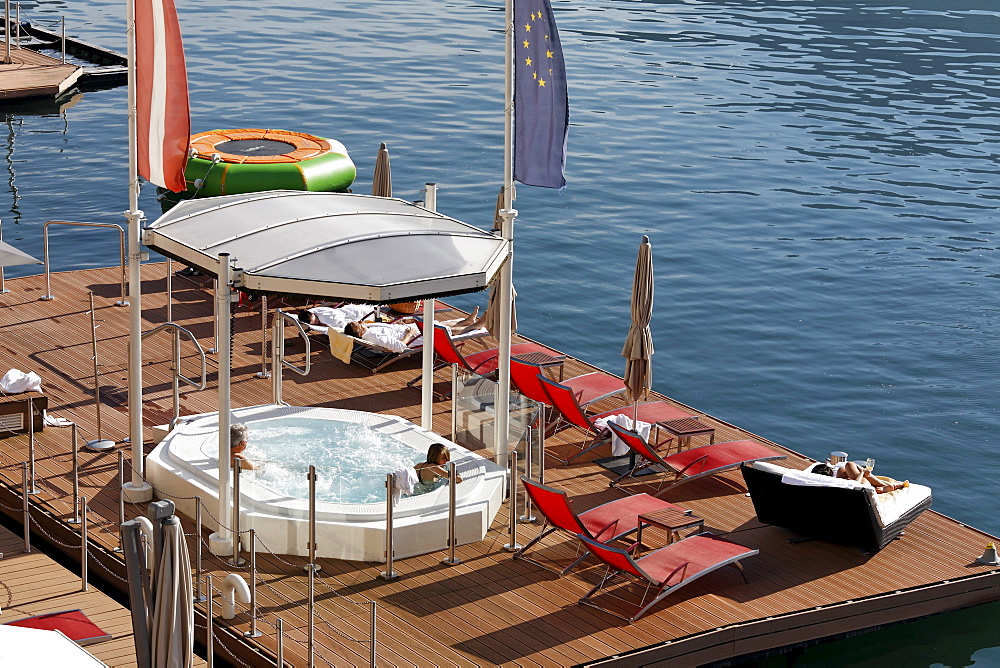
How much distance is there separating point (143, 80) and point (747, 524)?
777 centimetres

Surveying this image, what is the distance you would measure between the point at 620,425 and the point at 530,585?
11.4 ft

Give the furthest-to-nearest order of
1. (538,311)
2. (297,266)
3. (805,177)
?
(805,177) → (538,311) → (297,266)

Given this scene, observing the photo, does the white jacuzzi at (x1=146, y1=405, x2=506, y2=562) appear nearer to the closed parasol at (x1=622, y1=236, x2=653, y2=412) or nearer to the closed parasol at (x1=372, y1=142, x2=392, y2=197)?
the closed parasol at (x1=622, y1=236, x2=653, y2=412)

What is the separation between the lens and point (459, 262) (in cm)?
1298

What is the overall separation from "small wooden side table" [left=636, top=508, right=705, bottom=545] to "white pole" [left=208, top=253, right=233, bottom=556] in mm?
4005

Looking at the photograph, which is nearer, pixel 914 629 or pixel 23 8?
pixel 914 629

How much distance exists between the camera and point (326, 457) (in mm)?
13977

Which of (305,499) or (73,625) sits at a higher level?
(305,499)

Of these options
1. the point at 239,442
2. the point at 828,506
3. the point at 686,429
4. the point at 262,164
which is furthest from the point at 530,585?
the point at 262,164

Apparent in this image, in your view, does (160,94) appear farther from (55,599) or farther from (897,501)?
(897,501)

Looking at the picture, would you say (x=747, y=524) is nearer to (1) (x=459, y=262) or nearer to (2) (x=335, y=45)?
(1) (x=459, y=262)

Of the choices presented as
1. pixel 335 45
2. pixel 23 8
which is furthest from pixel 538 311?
pixel 23 8

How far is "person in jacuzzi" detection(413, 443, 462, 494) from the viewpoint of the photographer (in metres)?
13.1

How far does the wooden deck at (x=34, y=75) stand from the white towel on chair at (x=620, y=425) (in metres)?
28.1
